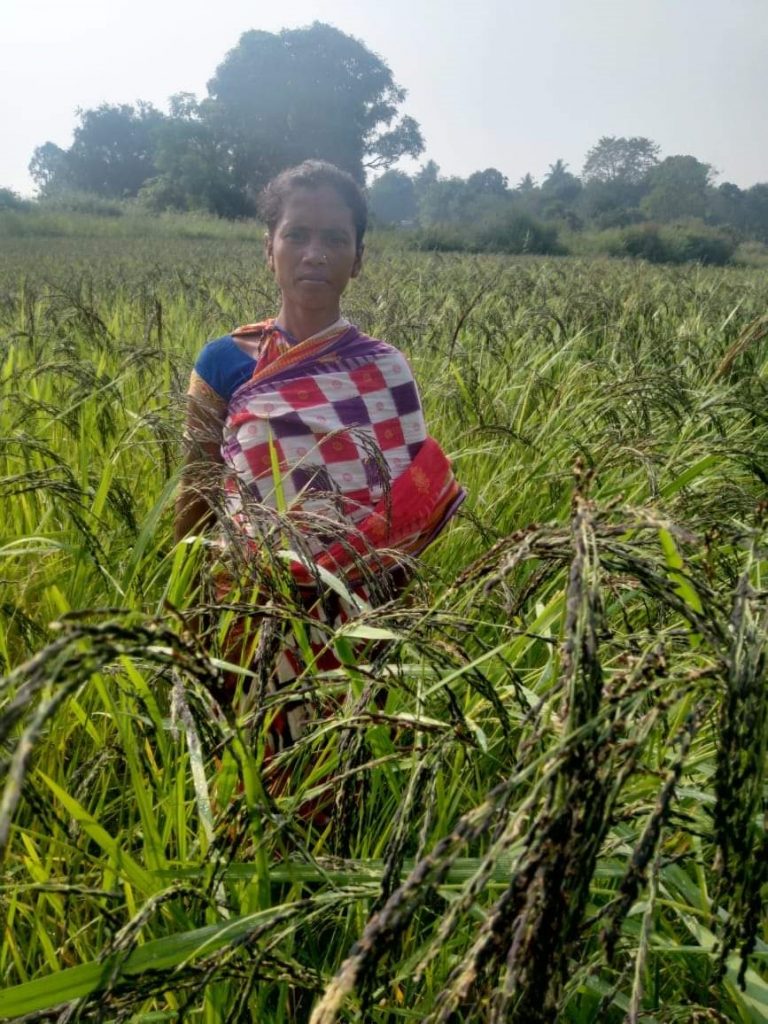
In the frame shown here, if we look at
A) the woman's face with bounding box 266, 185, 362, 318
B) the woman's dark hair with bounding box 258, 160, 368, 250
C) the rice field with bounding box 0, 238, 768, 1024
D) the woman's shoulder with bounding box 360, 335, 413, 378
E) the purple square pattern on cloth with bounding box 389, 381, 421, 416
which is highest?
the woman's dark hair with bounding box 258, 160, 368, 250

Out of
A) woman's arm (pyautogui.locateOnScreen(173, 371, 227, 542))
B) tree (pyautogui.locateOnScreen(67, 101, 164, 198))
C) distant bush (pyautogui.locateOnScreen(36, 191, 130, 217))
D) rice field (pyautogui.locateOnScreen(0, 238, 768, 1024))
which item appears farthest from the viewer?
tree (pyautogui.locateOnScreen(67, 101, 164, 198))

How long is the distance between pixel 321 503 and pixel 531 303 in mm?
3864

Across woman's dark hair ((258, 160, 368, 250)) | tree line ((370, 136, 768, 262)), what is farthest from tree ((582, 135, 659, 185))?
woman's dark hair ((258, 160, 368, 250))

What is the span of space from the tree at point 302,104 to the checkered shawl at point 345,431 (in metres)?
46.8

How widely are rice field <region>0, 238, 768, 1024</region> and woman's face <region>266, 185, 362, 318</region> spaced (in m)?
0.56

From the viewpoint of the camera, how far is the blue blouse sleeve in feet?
7.23

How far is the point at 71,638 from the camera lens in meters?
0.37

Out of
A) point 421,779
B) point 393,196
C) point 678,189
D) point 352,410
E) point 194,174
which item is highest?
point 393,196

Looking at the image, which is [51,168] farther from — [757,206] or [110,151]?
[757,206]

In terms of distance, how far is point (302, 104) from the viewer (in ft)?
162

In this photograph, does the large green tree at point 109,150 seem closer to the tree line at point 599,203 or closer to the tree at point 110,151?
the tree at point 110,151

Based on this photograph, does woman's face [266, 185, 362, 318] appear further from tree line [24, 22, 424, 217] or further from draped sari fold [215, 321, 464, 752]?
tree line [24, 22, 424, 217]

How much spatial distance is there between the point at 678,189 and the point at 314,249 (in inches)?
2518

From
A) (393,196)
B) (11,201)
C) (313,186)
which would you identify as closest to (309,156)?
(11,201)
